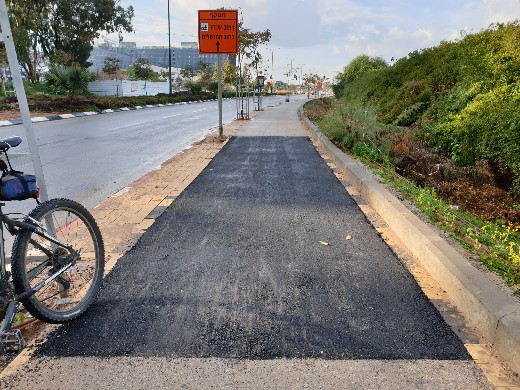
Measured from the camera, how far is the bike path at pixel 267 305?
2.41 metres

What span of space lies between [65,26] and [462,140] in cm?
4797

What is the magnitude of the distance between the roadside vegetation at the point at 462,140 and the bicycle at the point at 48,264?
303cm

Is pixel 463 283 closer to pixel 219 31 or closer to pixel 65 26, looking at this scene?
pixel 219 31

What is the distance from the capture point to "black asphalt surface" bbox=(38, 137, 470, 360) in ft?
8.27

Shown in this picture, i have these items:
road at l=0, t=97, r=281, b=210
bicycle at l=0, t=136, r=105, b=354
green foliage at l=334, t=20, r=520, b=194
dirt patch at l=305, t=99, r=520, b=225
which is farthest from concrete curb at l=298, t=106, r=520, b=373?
road at l=0, t=97, r=281, b=210

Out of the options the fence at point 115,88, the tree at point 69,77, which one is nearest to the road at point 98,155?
the tree at point 69,77

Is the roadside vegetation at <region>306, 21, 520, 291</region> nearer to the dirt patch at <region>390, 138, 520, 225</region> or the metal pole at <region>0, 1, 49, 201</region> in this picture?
the dirt patch at <region>390, 138, 520, 225</region>

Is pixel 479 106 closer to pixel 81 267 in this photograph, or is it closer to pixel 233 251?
pixel 233 251

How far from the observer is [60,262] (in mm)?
2879

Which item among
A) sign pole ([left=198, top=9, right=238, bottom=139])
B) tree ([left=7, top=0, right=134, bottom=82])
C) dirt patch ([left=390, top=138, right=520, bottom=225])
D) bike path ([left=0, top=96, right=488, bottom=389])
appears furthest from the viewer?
tree ([left=7, top=0, right=134, bottom=82])

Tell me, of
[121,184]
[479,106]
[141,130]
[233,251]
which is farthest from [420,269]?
[141,130]

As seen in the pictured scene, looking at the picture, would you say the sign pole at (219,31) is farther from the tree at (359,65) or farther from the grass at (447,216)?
the tree at (359,65)

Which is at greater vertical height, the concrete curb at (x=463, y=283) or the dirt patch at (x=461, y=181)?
the concrete curb at (x=463, y=283)

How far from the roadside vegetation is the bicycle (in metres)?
3.03
